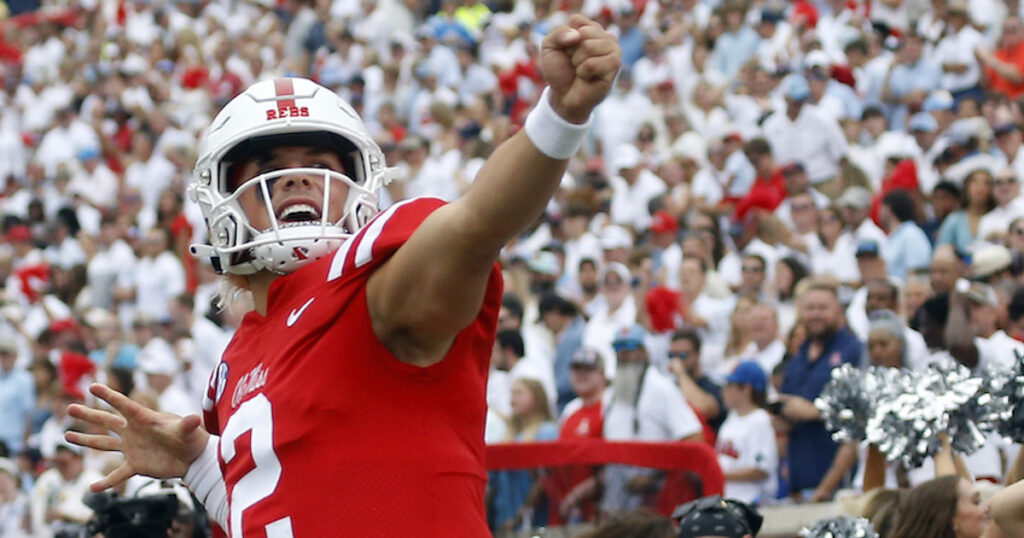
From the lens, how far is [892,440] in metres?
5.28

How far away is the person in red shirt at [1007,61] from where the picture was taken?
12.7 metres

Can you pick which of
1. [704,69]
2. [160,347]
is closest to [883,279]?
[160,347]

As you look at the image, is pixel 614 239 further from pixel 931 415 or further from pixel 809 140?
pixel 931 415

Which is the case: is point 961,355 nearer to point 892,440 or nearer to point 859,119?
point 892,440

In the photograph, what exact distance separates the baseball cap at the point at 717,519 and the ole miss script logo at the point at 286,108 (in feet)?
6.65

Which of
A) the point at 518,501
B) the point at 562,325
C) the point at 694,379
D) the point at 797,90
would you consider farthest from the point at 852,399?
the point at 797,90

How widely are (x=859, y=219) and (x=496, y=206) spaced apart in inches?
325

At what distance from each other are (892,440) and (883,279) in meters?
3.33

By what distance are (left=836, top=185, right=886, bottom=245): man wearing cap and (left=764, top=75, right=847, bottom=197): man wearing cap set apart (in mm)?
1164

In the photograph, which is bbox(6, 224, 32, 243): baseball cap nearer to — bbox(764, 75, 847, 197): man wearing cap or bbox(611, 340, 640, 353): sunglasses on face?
bbox(764, 75, 847, 197): man wearing cap

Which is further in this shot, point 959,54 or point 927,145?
point 959,54

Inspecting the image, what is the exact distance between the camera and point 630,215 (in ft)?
43.0

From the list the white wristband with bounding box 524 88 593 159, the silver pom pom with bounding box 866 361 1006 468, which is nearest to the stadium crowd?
the silver pom pom with bounding box 866 361 1006 468

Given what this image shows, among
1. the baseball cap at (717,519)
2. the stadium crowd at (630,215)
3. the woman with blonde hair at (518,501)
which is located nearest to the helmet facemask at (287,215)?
the baseball cap at (717,519)
